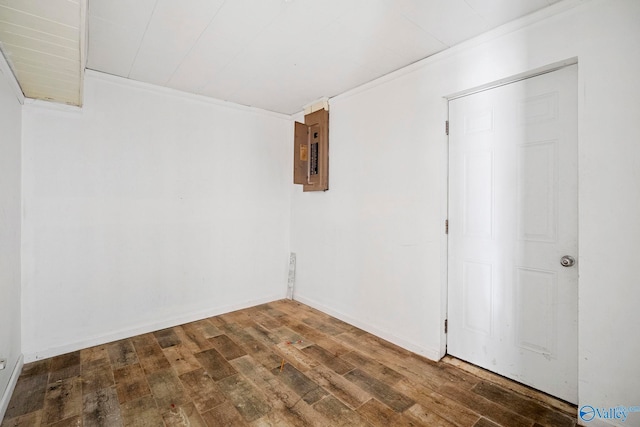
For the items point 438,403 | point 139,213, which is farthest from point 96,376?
point 438,403

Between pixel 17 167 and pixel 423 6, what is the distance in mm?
3354

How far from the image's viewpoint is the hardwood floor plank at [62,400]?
192 centimetres

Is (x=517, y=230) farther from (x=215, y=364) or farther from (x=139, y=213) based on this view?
(x=139, y=213)

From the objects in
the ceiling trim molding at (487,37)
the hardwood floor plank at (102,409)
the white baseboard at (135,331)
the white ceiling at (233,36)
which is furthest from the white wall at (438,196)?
the hardwood floor plank at (102,409)

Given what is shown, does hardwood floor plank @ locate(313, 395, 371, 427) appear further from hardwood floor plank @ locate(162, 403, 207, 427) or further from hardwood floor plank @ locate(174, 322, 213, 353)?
hardwood floor plank @ locate(174, 322, 213, 353)

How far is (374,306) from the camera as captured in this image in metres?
3.12

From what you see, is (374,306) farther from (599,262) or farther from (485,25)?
(485,25)

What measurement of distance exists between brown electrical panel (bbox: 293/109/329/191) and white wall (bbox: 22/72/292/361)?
1.69ft

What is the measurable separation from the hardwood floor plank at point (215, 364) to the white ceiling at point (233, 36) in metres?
2.48

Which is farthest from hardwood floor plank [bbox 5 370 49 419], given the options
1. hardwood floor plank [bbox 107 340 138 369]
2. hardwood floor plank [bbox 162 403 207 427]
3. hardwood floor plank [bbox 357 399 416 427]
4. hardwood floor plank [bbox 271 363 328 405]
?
hardwood floor plank [bbox 357 399 416 427]

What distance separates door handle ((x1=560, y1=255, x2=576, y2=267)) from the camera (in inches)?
76.6

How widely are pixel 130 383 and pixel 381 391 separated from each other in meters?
1.92


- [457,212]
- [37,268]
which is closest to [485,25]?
[457,212]

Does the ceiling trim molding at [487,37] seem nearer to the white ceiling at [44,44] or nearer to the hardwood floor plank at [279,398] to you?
the white ceiling at [44,44]
